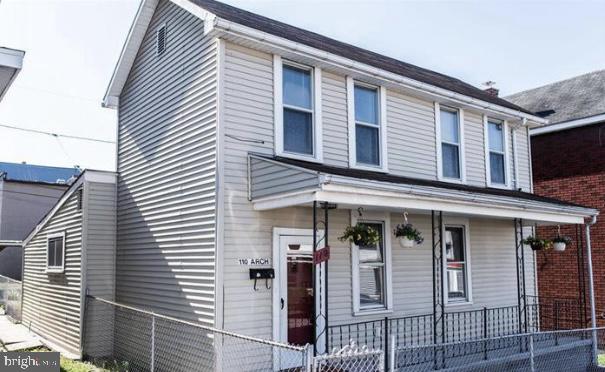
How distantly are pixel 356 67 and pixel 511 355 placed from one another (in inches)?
233

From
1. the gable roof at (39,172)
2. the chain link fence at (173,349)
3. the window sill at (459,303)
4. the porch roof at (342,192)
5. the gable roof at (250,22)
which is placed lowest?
the chain link fence at (173,349)

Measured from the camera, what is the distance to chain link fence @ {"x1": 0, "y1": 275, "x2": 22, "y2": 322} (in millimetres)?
16047

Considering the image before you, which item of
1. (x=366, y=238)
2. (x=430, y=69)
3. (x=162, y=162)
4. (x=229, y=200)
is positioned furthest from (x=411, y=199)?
(x=430, y=69)

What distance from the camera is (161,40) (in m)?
10.7

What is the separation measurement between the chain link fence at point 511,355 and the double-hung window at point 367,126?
3.57 meters

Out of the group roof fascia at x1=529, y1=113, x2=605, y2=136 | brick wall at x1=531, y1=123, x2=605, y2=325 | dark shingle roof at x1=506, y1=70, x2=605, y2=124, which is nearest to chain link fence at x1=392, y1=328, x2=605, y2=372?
brick wall at x1=531, y1=123, x2=605, y2=325

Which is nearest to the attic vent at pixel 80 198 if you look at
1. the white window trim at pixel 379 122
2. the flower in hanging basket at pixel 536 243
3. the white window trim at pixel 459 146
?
the white window trim at pixel 379 122

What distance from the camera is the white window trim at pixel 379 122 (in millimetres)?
9781

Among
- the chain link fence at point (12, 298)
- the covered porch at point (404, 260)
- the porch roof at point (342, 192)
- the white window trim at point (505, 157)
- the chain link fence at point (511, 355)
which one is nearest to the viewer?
the porch roof at point (342, 192)

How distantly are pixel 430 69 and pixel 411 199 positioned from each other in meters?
8.80

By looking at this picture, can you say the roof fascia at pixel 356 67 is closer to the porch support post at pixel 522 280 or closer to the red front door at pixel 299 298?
the porch support post at pixel 522 280

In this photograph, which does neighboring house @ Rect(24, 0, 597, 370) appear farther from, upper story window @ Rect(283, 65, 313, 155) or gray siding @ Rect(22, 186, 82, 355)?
gray siding @ Rect(22, 186, 82, 355)

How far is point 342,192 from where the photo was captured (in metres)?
7.18

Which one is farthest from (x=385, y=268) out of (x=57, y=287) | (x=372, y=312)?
(x=57, y=287)
